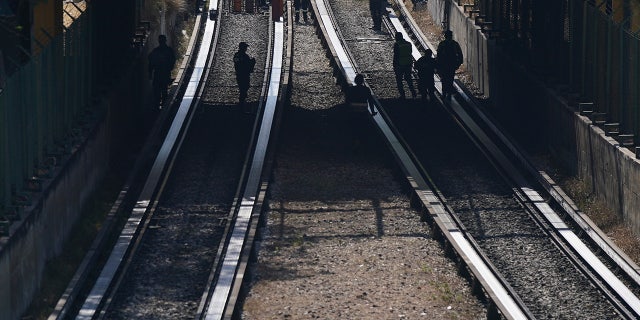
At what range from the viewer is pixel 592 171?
72.1 ft

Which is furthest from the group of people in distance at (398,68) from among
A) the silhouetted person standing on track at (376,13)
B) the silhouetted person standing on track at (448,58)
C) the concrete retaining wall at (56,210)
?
the silhouetted person standing on track at (376,13)

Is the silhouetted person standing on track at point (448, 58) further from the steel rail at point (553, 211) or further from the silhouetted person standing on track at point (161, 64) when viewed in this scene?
the silhouetted person standing on track at point (161, 64)

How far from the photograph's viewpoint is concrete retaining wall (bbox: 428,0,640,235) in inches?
791

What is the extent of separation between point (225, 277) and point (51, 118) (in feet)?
13.1

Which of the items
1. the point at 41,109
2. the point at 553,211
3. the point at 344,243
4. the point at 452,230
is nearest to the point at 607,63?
the point at 553,211

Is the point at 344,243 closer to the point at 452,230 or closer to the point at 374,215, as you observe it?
the point at 452,230

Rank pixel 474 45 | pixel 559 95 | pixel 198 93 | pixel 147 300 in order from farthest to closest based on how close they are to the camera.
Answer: pixel 474 45
pixel 198 93
pixel 559 95
pixel 147 300

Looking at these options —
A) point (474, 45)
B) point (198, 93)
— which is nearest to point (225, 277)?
point (198, 93)

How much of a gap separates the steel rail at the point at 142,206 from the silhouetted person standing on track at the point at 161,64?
2.32ft

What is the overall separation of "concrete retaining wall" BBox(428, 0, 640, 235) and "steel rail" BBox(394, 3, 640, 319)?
0.59 meters

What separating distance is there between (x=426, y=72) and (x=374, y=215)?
8.46 meters

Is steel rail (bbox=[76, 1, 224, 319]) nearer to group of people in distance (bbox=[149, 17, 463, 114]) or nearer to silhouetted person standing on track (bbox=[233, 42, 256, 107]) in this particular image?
group of people in distance (bbox=[149, 17, 463, 114])

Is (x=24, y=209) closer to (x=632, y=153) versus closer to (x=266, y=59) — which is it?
(x=632, y=153)

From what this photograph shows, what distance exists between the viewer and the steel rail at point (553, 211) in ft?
55.5
